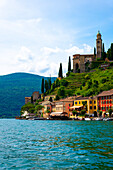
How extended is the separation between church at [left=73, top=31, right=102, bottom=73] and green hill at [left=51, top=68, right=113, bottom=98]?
6.64 meters

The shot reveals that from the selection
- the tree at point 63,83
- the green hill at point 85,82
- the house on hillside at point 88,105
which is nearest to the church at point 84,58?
the green hill at point 85,82

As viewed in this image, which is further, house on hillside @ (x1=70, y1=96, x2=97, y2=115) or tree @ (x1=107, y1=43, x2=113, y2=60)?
tree @ (x1=107, y1=43, x2=113, y2=60)

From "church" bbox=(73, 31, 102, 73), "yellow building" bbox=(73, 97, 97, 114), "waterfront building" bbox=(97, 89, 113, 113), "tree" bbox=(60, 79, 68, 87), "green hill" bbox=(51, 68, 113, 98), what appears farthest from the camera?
Result: "church" bbox=(73, 31, 102, 73)

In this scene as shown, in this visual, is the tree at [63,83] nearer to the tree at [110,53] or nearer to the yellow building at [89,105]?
the tree at [110,53]

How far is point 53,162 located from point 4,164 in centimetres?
334

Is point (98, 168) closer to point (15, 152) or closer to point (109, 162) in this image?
point (109, 162)

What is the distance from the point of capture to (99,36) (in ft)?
572

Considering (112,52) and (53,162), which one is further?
(112,52)

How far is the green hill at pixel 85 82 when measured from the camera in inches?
5186

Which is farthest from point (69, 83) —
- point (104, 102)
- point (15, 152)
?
point (15, 152)

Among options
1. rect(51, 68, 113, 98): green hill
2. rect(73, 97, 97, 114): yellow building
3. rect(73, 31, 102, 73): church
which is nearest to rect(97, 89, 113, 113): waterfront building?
rect(73, 97, 97, 114): yellow building

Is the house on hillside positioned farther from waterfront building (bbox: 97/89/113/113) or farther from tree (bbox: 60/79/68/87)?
tree (bbox: 60/79/68/87)

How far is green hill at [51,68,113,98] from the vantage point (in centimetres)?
13173

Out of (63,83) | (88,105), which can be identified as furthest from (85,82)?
(88,105)
